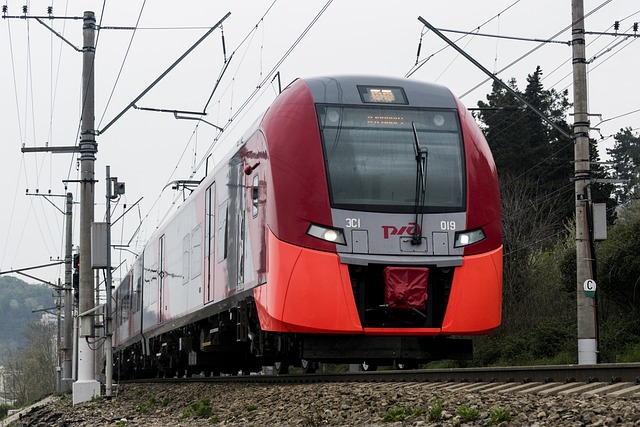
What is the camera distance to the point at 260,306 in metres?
12.4

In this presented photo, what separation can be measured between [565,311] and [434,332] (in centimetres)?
1667

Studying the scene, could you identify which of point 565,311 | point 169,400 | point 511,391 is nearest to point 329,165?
point 511,391

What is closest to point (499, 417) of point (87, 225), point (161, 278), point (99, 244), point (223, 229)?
point (223, 229)

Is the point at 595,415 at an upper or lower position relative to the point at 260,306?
lower

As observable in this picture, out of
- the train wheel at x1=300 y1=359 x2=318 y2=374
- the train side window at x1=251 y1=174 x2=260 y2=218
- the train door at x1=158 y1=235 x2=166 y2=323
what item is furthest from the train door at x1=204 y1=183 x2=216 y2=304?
the train door at x1=158 y1=235 x2=166 y2=323

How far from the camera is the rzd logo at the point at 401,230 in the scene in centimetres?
1205

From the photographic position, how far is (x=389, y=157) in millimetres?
12445

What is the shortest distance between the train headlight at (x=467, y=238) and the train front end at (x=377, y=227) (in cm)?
1

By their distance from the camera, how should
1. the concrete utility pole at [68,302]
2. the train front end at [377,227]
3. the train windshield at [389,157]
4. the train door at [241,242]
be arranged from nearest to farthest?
the train front end at [377,227] → the train windshield at [389,157] → the train door at [241,242] → the concrete utility pole at [68,302]

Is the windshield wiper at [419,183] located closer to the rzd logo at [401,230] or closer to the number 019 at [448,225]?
the rzd logo at [401,230]

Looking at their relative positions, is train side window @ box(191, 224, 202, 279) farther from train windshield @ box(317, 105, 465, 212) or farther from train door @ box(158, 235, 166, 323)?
train windshield @ box(317, 105, 465, 212)

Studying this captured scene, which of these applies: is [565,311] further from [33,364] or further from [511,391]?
[33,364]

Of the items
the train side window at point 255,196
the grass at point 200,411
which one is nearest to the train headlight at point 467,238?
the train side window at point 255,196

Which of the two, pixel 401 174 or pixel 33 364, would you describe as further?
pixel 33 364
